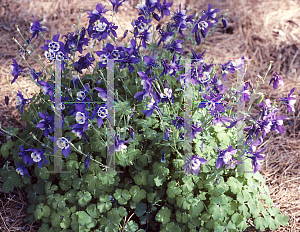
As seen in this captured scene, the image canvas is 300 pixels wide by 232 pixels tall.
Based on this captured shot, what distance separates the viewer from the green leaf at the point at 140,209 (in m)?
2.33

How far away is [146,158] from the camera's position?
2.39 m

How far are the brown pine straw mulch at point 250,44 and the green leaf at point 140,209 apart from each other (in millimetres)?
1395

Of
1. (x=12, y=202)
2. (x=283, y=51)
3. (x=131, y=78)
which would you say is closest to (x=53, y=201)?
(x=12, y=202)

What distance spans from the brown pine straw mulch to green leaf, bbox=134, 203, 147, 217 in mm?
1395

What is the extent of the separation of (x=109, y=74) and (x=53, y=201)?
116cm

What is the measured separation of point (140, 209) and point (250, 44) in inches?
132

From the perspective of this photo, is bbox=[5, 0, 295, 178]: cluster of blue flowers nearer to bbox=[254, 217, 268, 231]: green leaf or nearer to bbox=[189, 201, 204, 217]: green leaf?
bbox=[189, 201, 204, 217]: green leaf

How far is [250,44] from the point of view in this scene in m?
4.56

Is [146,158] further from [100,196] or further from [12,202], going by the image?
[12,202]

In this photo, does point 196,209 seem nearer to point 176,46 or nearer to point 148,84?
point 148,84

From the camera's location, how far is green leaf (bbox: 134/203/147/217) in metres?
2.33

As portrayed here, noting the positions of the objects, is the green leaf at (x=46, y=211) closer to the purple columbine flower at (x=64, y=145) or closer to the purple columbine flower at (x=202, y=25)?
the purple columbine flower at (x=64, y=145)

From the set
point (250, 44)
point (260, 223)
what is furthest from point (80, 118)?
point (250, 44)

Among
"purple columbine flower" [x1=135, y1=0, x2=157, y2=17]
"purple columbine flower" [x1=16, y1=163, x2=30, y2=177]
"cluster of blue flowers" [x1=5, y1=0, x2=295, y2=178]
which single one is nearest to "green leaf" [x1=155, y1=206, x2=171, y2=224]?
"cluster of blue flowers" [x1=5, y1=0, x2=295, y2=178]
